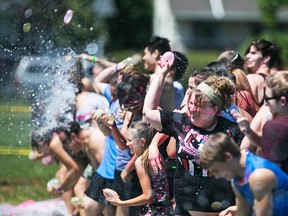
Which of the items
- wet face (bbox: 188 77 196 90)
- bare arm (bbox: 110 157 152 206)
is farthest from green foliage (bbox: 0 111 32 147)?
wet face (bbox: 188 77 196 90)

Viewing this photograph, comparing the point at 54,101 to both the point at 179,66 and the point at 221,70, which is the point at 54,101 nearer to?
the point at 179,66

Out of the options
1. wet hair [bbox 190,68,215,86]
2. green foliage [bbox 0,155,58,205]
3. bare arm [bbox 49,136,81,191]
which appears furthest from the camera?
green foliage [bbox 0,155,58,205]

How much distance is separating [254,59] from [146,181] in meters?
2.40

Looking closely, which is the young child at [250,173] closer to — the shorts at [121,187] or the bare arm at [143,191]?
the bare arm at [143,191]

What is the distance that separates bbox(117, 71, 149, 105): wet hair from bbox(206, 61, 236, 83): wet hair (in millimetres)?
611

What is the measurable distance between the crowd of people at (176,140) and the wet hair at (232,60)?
0.01 m

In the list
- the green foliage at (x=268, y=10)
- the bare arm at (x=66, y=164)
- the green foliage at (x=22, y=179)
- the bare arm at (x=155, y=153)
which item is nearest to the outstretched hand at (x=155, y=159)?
the bare arm at (x=155, y=153)

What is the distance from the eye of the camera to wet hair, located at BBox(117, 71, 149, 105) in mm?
6918

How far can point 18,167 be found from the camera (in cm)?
1066

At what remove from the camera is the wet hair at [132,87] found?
6.92 m

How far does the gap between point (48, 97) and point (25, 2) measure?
175cm

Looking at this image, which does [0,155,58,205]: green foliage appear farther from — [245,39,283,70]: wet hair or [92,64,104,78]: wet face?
[245,39,283,70]: wet hair

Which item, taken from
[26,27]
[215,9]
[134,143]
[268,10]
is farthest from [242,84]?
[215,9]

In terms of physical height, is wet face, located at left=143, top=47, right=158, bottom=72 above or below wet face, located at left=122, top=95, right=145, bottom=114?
above
